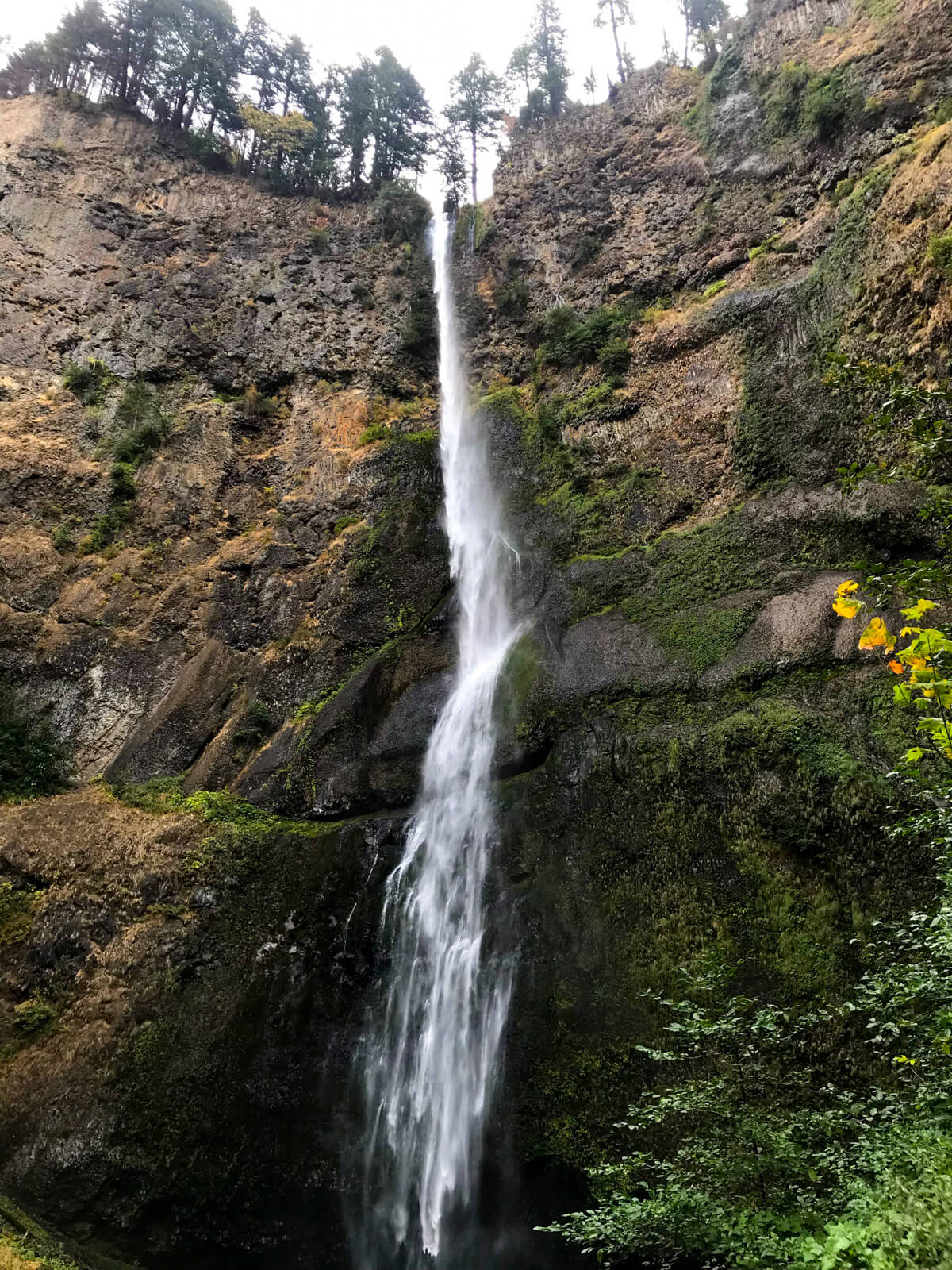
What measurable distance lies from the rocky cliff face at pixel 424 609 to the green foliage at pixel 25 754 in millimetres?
324

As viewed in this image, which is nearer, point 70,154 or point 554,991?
point 554,991

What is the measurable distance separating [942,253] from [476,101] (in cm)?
2463

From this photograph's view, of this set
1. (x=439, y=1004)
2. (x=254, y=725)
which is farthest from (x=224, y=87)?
(x=439, y=1004)

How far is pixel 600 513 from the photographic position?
44.9 feet

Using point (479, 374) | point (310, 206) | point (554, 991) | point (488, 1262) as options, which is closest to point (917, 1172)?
point (554, 991)

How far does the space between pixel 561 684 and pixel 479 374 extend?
11163 millimetres

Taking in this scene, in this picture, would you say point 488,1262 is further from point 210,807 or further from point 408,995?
point 210,807

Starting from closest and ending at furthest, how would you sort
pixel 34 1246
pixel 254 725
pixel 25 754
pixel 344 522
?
pixel 34 1246 < pixel 25 754 < pixel 254 725 < pixel 344 522

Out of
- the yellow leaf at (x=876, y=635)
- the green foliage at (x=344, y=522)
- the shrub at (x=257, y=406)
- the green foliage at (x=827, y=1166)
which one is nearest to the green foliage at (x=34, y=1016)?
the green foliage at (x=827, y=1166)

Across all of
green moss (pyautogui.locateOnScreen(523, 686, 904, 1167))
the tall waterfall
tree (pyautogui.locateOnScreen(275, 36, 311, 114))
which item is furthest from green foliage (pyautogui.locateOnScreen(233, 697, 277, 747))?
tree (pyautogui.locateOnScreen(275, 36, 311, 114))

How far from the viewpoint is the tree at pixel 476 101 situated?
93.6 feet

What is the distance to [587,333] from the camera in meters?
16.7

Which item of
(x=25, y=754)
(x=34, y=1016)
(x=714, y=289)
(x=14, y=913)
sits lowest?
(x=34, y=1016)

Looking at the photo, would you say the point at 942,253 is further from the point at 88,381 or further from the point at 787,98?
the point at 88,381
